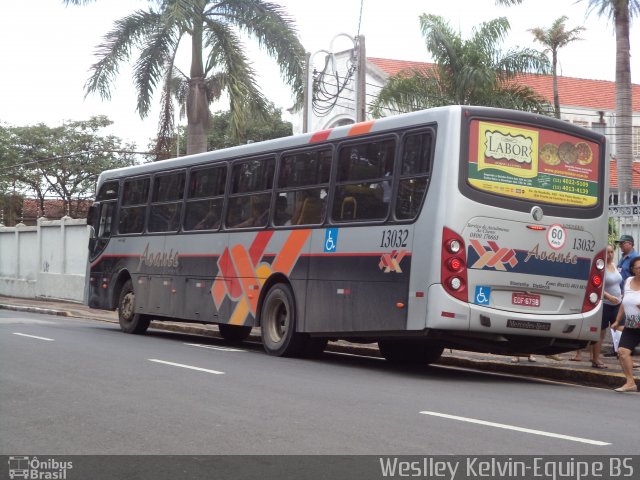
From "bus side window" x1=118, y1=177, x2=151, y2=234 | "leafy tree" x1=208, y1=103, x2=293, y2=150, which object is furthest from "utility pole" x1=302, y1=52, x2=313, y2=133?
"leafy tree" x1=208, y1=103, x2=293, y2=150

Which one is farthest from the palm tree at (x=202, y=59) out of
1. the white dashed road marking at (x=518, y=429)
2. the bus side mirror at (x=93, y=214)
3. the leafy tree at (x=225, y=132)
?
the leafy tree at (x=225, y=132)

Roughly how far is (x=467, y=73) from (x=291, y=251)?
1550 centimetres

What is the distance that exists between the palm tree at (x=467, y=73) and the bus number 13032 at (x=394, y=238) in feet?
53.8

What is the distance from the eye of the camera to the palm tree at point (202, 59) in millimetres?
25812

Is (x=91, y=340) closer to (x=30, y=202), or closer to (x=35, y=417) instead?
(x=35, y=417)

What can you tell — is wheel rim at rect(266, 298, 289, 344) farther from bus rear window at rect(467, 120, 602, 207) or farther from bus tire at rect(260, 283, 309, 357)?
bus rear window at rect(467, 120, 602, 207)

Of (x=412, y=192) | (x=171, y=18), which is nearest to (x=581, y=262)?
(x=412, y=192)

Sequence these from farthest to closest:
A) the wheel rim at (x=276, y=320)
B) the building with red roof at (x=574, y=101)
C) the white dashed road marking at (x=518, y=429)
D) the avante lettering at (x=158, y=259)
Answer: the building with red roof at (x=574, y=101) < the avante lettering at (x=158, y=259) < the wheel rim at (x=276, y=320) < the white dashed road marking at (x=518, y=429)

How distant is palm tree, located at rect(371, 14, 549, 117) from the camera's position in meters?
28.2

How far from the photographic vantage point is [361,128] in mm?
13062

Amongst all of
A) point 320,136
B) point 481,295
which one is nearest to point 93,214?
point 320,136

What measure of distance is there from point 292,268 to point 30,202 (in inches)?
2236

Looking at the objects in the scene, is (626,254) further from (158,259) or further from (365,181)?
(158,259)
